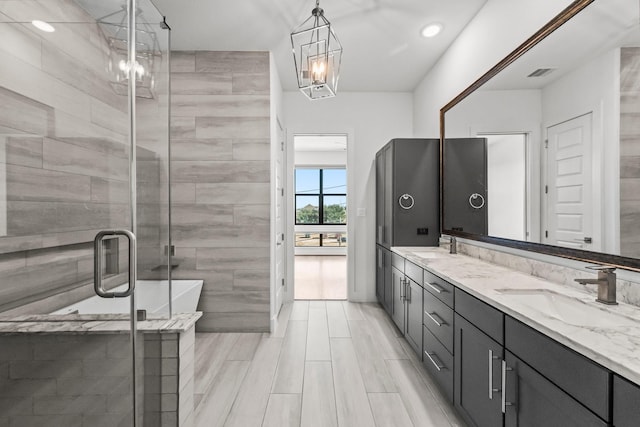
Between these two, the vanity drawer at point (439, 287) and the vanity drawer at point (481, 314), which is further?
the vanity drawer at point (439, 287)

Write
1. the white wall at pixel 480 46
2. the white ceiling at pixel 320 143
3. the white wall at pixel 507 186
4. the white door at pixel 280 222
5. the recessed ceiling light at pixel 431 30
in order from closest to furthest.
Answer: the white wall at pixel 480 46 < the white wall at pixel 507 186 < the recessed ceiling light at pixel 431 30 < the white door at pixel 280 222 < the white ceiling at pixel 320 143

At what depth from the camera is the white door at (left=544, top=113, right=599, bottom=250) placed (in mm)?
1672

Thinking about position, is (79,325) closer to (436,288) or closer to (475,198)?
(436,288)

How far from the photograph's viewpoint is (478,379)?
1.67m

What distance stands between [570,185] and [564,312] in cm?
73

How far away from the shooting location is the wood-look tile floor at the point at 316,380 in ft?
6.68

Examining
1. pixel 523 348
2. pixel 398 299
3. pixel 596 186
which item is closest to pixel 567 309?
pixel 523 348

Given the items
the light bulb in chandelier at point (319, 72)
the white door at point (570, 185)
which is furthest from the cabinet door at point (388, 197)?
the white door at point (570, 185)

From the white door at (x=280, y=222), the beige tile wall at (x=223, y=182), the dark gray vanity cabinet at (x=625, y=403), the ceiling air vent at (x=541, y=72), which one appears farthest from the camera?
the white door at (x=280, y=222)

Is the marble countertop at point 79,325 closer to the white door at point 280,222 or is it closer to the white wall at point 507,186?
the white wall at point 507,186

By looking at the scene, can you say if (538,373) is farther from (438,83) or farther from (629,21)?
(438,83)

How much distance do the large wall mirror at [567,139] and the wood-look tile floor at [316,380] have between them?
3.92ft

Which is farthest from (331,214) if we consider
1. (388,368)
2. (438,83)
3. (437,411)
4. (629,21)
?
(629,21)

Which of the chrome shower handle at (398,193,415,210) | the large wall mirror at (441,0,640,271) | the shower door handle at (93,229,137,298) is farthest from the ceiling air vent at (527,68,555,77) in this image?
the shower door handle at (93,229,137,298)
